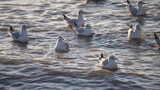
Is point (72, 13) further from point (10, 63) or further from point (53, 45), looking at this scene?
point (10, 63)

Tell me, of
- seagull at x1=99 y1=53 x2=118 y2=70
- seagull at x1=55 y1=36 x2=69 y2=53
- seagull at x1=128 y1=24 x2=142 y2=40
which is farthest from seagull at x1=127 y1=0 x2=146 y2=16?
seagull at x1=99 y1=53 x2=118 y2=70

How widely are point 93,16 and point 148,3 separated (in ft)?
14.5

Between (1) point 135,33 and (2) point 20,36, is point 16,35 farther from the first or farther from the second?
(1) point 135,33

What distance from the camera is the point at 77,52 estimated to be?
73.0ft

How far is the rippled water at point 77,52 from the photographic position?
60.6ft

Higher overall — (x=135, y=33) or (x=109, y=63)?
(x=135, y=33)

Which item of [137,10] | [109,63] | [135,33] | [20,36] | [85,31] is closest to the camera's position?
[109,63]

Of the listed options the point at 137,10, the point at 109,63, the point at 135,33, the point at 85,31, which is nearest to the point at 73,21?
the point at 85,31

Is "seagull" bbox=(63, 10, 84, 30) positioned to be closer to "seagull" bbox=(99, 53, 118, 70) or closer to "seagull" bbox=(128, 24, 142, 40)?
"seagull" bbox=(128, 24, 142, 40)

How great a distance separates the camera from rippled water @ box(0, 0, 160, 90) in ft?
60.6

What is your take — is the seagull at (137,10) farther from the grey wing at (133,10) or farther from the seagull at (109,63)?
the seagull at (109,63)

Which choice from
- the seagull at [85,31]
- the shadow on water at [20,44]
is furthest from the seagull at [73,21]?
the shadow on water at [20,44]

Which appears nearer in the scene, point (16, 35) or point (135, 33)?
point (135, 33)

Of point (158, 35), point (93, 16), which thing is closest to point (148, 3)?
point (93, 16)
